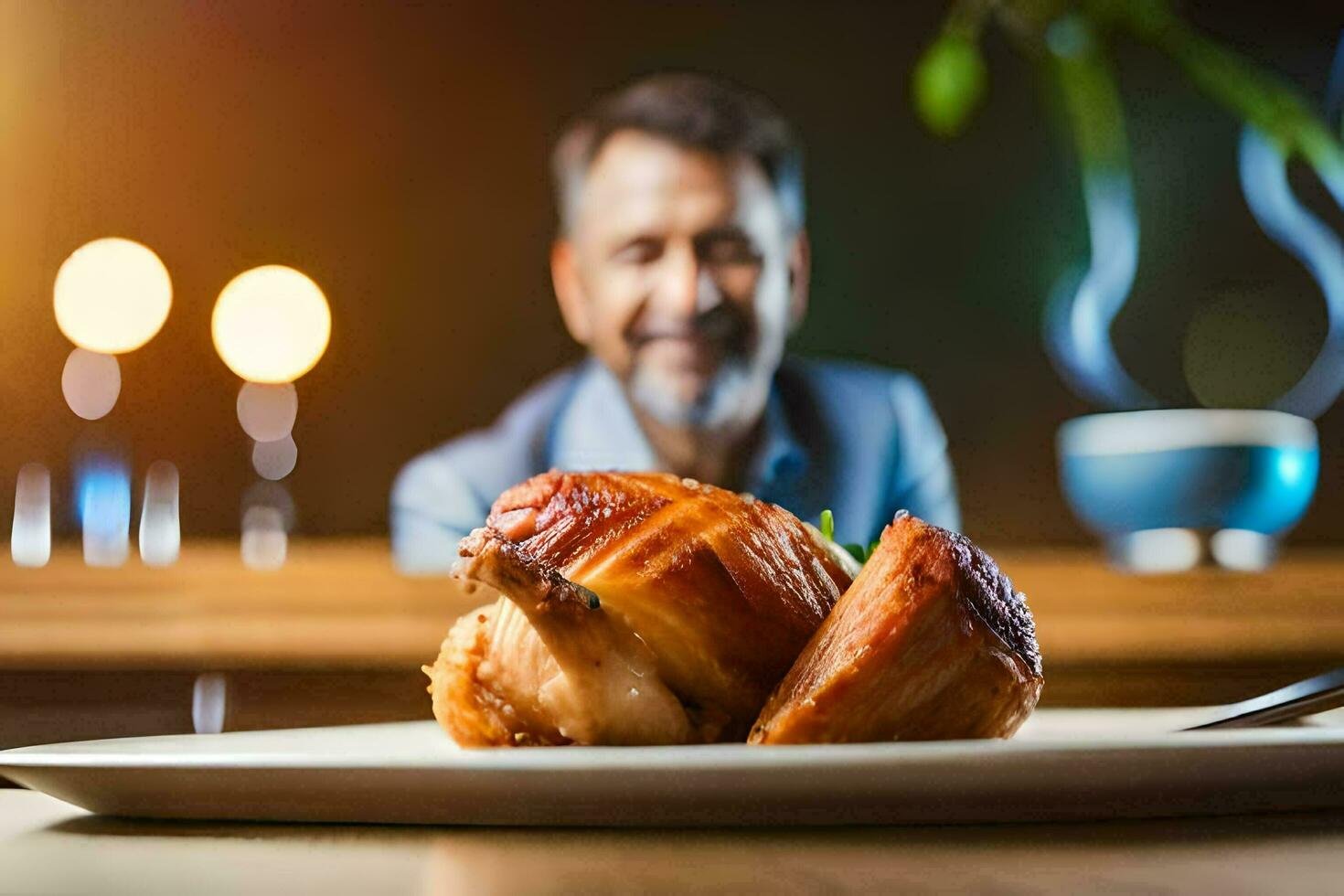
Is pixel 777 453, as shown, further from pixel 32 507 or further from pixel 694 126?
pixel 32 507

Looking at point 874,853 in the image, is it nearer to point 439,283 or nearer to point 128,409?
point 439,283

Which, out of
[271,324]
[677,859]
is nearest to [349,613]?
[271,324]

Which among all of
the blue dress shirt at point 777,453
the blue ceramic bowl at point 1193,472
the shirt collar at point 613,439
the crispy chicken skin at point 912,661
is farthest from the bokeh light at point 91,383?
the crispy chicken skin at point 912,661

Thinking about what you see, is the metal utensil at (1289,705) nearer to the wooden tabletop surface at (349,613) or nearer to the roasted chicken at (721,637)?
the roasted chicken at (721,637)

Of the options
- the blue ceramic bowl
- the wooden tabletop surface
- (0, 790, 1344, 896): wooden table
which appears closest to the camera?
(0, 790, 1344, 896): wooden table

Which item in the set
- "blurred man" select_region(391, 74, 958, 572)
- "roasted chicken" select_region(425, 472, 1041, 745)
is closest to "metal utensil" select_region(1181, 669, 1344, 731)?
"roasted chicken" select_region(425, 472, 1041, 745)

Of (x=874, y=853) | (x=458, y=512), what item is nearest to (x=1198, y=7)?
(x=458, y=512)

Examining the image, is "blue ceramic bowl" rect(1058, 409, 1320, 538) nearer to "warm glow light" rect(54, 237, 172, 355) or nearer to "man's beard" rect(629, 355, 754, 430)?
"man's beard" rect(629, 355, 754, 430)
